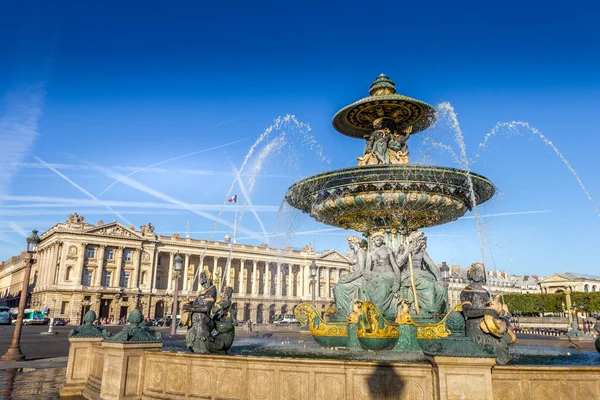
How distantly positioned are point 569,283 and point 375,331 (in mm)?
115454

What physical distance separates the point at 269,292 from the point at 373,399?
9066 cm

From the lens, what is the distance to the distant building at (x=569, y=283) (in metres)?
106

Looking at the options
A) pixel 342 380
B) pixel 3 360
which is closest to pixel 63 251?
pixel 3 360

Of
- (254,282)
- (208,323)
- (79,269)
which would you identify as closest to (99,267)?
(79,269)

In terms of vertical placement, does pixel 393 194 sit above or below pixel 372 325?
above

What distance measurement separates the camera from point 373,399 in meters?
5.14

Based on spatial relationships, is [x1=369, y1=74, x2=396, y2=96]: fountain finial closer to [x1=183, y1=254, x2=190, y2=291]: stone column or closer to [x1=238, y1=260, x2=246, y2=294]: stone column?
[x1=183, y1=254, x2=190, y2=291]: stone column

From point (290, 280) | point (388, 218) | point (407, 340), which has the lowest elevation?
point (407, 340)

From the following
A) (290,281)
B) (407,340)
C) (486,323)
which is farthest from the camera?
(290,281)

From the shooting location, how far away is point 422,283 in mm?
10148

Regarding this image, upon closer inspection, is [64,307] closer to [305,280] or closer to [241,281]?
[241,281]

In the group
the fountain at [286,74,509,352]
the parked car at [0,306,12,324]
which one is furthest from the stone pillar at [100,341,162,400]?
the parked car at [0,306,12,324]

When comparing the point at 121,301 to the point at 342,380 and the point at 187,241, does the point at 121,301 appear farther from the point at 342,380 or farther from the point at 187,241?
the point at 342,380

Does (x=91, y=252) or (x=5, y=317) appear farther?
(x=91, y=252)
